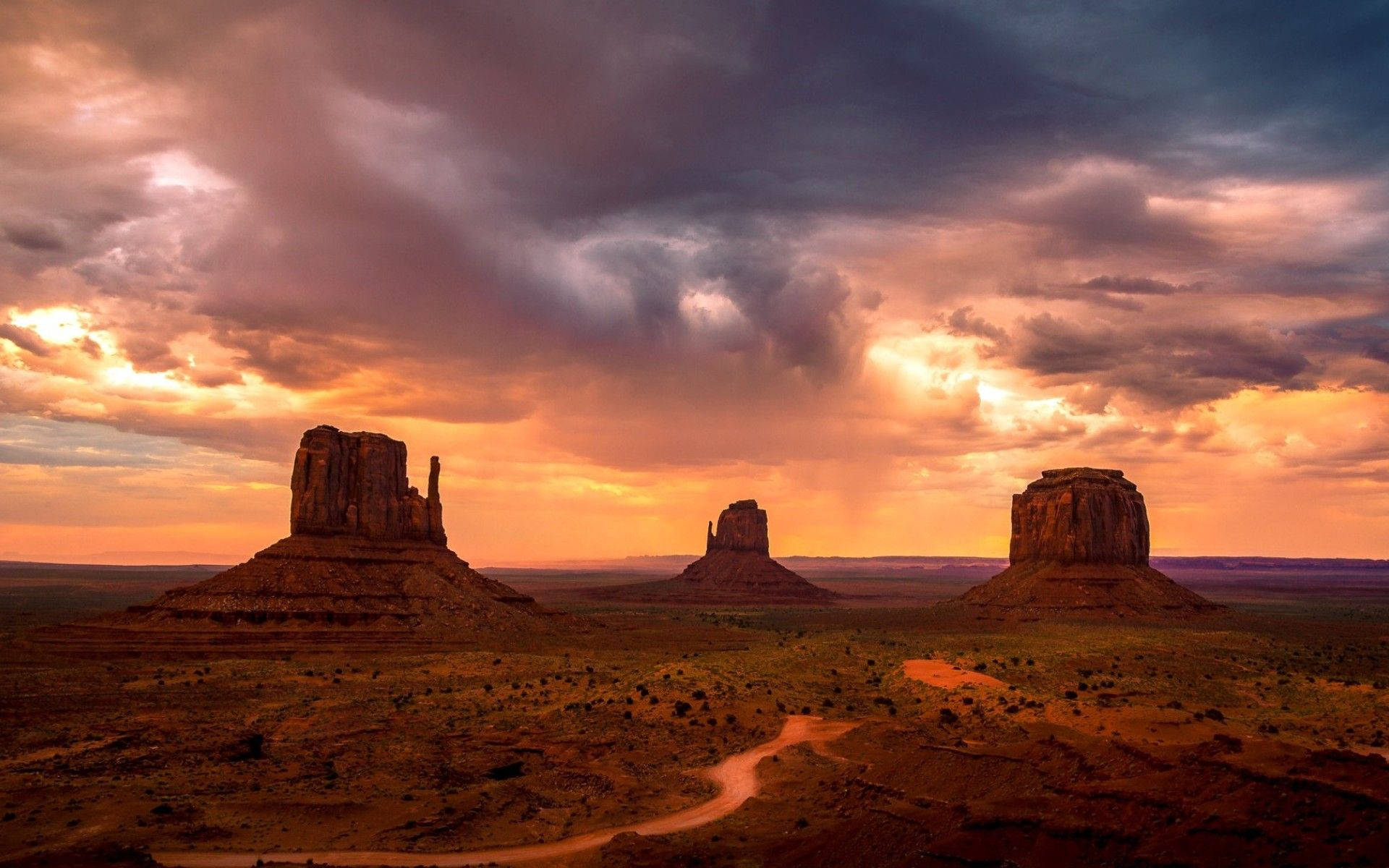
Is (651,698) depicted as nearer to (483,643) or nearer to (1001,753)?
(1001,753)

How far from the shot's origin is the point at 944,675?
7050 centimetres

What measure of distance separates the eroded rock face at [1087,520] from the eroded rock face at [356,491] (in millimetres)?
99131

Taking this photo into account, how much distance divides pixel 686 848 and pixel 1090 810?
1430 centimetres

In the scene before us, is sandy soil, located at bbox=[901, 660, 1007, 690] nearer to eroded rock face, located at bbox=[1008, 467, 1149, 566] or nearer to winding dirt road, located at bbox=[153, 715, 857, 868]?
winding dirt road, located at bbox=[153, 715, 857, 868]

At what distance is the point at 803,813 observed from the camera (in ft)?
134

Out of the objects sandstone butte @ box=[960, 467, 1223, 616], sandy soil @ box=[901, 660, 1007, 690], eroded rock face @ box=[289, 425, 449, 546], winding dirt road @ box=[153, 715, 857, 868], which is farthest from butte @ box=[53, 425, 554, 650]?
sandstone butte @ box=[960, 467, 1223, 616]

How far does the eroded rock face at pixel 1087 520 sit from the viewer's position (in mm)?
159000

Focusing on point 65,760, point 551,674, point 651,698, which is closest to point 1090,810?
point 651,698

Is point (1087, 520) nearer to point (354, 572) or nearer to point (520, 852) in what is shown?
point (354, 572)

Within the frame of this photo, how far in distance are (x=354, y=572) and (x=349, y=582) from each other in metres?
2.40

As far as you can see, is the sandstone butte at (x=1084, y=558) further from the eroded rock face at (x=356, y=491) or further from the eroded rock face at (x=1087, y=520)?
the eroded rock face at (x=356, y=491)

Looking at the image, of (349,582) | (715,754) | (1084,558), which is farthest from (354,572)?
(1084,558)

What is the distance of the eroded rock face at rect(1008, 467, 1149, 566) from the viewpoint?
15900 cm

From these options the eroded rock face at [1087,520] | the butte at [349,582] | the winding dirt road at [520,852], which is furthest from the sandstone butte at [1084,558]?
the winding dirt road at [520,852]
